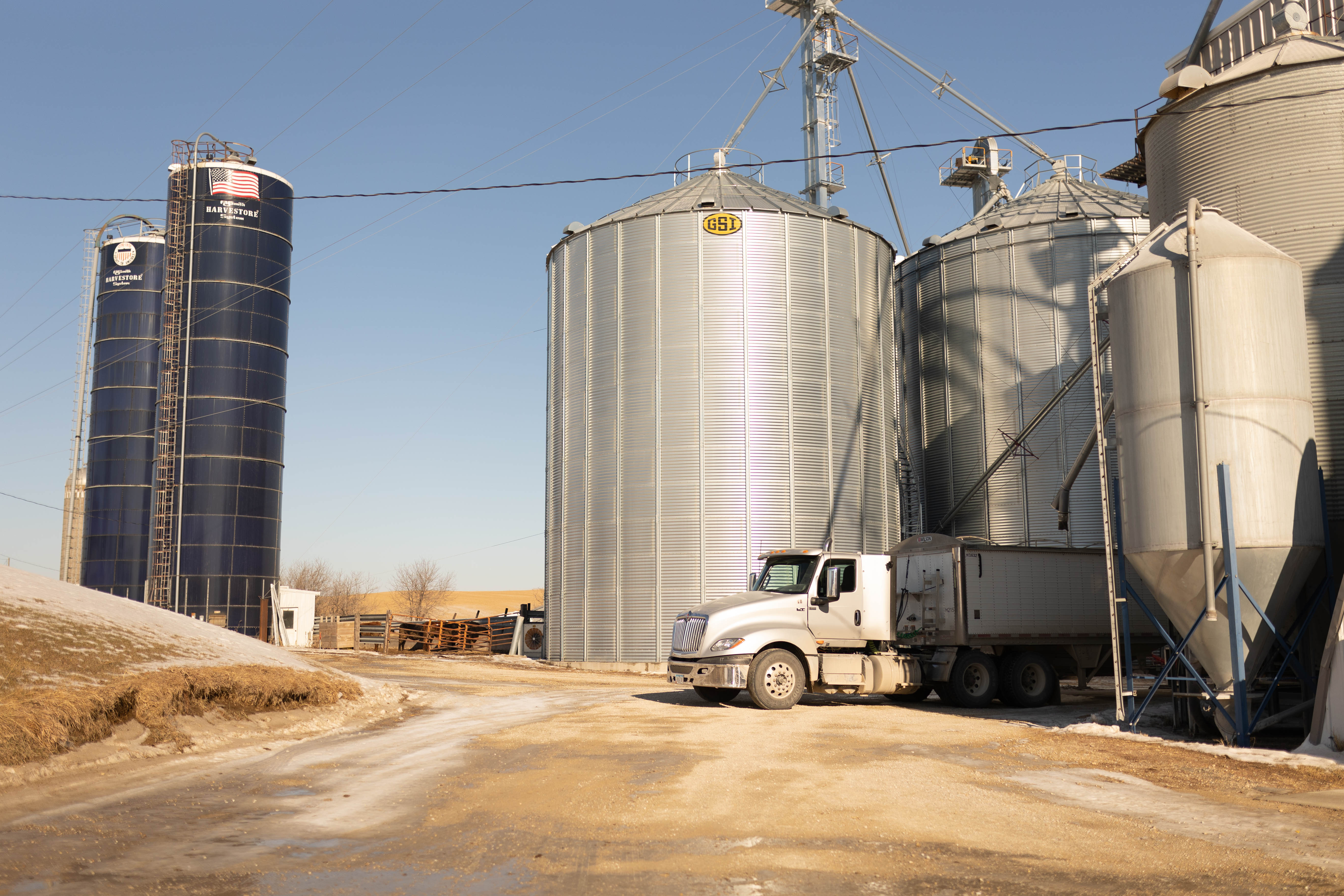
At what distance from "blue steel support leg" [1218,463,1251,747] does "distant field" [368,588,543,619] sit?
95.6 metres

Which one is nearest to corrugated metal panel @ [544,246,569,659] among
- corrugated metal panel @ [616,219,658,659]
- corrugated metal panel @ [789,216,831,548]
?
corrugated metal panel @ [616,219,658,659]

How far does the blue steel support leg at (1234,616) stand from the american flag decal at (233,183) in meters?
45.1

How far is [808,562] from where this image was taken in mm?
21000

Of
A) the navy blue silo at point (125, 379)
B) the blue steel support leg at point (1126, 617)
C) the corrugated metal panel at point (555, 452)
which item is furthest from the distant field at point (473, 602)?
the blue steel support leg at point (1126, 617)

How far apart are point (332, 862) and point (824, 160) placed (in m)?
40.6

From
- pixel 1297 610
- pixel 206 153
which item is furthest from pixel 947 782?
pixel 206 153

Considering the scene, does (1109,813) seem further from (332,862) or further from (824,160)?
(824,160)

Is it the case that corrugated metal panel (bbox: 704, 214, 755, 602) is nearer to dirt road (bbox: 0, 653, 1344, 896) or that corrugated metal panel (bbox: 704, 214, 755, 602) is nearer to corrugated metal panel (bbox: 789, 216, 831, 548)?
corrugated metal panel (bbox: 789, 216, 831, 548)

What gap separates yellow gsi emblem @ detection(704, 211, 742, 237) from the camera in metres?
32.1

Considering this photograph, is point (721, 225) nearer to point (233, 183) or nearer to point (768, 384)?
point (768, 384)

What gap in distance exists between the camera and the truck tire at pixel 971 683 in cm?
2134

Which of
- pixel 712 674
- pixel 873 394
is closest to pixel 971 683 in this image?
pixel 712 674

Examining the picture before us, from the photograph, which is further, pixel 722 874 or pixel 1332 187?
pixel 1332 187

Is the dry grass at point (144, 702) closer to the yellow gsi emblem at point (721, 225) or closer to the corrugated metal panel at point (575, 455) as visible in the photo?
the corrugated metal panel at point (575, 455)
